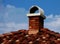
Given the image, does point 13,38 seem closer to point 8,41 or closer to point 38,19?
point 8,41

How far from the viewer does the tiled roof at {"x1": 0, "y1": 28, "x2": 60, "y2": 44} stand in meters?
13.4

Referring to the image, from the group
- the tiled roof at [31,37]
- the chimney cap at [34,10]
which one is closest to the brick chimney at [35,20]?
the chimney cap at [34,10]

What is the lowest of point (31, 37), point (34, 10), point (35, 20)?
point (31, 37)

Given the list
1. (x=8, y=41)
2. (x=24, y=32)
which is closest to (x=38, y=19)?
(x=24, y=32)

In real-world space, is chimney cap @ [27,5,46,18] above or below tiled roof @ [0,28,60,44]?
above

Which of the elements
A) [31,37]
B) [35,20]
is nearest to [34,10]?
[35,20]

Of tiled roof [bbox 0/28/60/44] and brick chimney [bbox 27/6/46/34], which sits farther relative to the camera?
brick chimney [bbox 27/6/46/34]

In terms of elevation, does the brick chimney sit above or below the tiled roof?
above

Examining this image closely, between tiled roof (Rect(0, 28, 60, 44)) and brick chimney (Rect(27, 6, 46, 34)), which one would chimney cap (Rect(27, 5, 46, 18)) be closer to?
brick chimney (Rect(27, 6, 46, 34))

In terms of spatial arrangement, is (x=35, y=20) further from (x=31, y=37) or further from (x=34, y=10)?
(x=31, y=37)

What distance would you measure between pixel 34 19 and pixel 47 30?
1082 millimetres

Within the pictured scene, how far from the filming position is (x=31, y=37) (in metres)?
14.1

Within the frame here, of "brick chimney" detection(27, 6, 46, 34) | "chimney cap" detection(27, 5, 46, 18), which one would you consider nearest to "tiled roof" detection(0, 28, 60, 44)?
"brick chimney" detection(27, 6, 46, 34)

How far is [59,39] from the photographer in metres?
13.6
